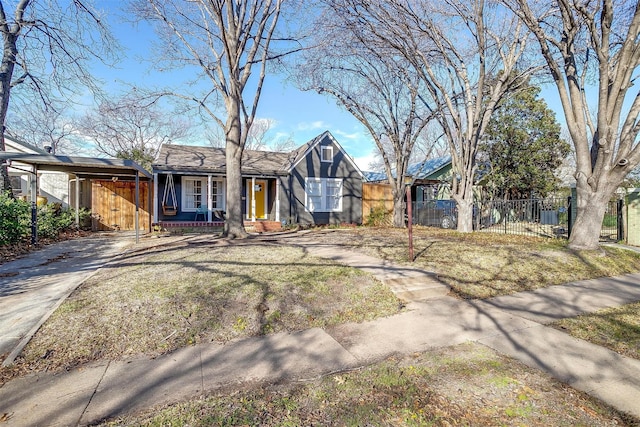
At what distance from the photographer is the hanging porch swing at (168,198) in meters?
14.1

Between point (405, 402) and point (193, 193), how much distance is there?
15.1 metres

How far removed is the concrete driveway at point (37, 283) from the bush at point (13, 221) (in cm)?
78

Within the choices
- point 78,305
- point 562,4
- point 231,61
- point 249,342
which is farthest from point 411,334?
point 231,61

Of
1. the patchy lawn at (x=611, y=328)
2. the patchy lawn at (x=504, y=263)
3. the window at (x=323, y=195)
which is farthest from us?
the window at (x=323, y=195)

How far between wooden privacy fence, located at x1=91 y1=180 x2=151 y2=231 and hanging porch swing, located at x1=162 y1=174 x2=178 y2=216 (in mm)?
1008

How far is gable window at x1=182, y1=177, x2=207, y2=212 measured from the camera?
15367 mm

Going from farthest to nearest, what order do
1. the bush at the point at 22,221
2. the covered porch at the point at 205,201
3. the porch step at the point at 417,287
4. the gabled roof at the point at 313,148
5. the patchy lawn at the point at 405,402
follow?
the gabled roof at the point at 313,148 → the covered porch at the point at 205,201 → the bush at the point at 22,221 → the porch step at the point at 417,287 → the patchy lawn at the point at 405,402

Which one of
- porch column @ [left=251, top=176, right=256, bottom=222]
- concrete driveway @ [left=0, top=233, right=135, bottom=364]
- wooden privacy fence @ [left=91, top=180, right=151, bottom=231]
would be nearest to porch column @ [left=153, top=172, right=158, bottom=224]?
wooden privacy fence @ [left=91, top=180, right=151, bottom=231]

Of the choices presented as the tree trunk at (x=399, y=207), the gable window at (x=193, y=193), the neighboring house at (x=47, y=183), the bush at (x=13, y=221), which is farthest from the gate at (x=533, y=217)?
the neighboring house at (x=47, y=183)

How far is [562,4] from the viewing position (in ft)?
24.8

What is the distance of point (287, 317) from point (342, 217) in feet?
43.7

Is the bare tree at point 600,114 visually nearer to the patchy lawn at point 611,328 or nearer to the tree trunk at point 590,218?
the tree trunk at point 590,218

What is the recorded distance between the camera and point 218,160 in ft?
52.4

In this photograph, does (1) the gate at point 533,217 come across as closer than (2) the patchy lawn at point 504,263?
No
